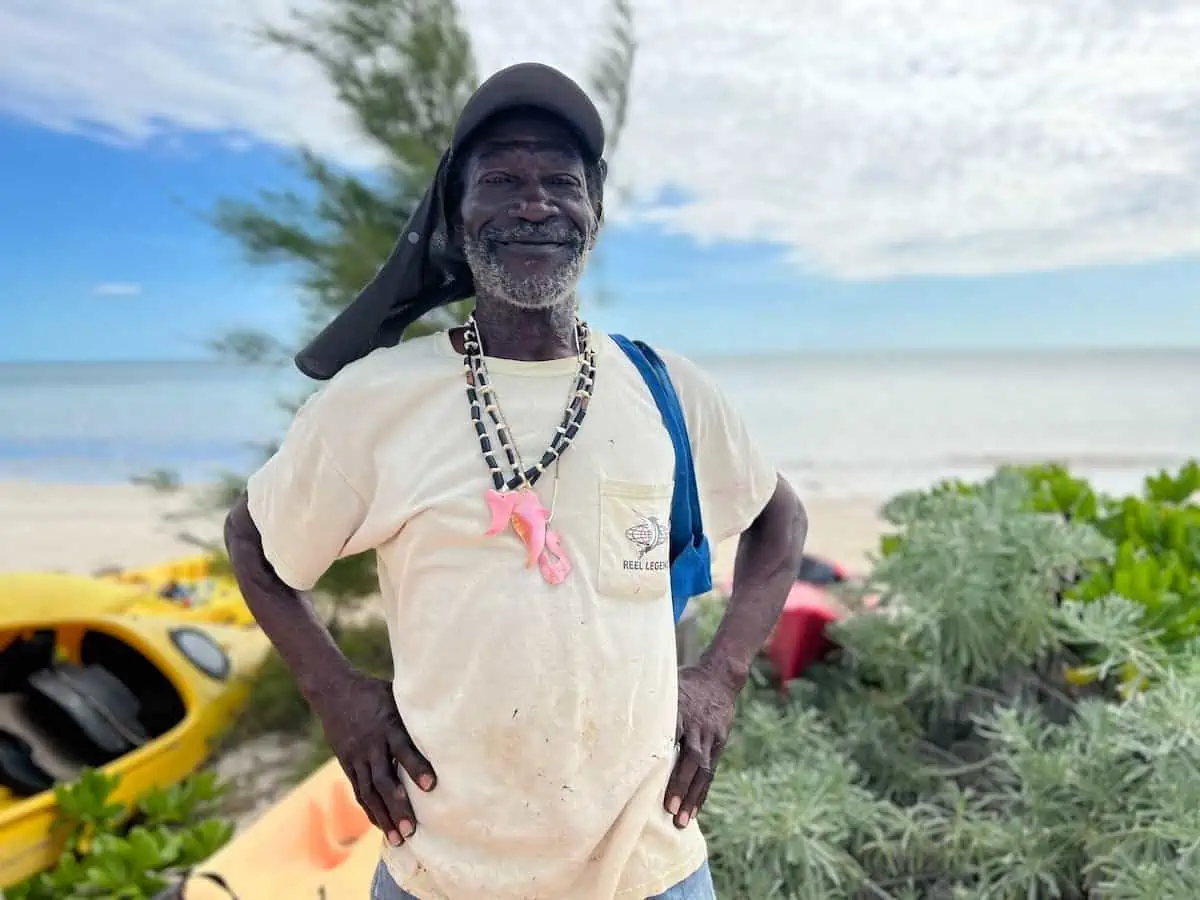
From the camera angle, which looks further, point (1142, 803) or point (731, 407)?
point (1142, 803)

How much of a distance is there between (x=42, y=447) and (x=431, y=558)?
971 inches

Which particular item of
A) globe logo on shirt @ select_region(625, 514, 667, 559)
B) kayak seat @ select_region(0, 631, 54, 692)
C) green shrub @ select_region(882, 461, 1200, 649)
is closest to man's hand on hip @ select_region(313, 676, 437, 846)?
globe logo on shirt @ select_region(625, 514, 667, 559)

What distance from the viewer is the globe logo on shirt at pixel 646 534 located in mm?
1413

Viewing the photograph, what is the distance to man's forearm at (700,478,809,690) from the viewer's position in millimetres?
1613

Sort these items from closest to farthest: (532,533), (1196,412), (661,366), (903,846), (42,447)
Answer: (532,533)
(661,366)
(903,846)
(42,447)
(1196,412)

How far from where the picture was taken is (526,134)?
1.46 metres

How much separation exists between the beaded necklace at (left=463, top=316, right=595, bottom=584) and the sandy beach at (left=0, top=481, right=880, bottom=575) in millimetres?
6093

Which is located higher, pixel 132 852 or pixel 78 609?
pixel 78 609

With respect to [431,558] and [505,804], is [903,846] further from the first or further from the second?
[431,558]

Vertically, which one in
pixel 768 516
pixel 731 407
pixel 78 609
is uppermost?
pixel 731 407

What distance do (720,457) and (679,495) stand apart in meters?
0.12

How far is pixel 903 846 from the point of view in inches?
99.7

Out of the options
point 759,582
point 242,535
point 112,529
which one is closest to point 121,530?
point 112,529

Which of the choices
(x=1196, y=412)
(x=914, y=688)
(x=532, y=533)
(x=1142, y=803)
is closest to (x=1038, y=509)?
(x=914, y=688)
